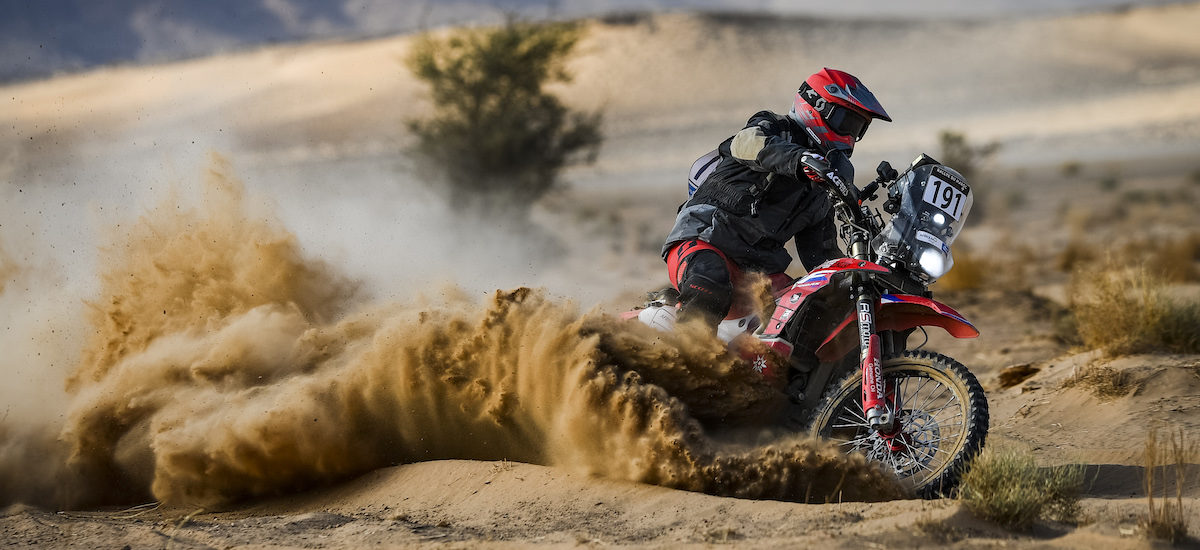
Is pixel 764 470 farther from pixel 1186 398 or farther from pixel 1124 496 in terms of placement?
pixel 1186 398

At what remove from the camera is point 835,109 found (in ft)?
19.3

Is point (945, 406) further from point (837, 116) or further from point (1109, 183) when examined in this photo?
point (1109, 183)

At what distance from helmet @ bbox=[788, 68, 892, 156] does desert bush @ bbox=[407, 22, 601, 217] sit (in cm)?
2031

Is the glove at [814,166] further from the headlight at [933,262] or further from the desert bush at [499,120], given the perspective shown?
the desert bush at [499,120]

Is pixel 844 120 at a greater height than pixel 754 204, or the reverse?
pixel 844 120

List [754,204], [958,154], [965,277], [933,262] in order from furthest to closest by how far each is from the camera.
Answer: [958,154] → [965,277] → [754,204] → [933,262]

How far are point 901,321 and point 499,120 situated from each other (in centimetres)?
2209

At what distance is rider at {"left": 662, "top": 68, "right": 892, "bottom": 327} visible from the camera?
229 inches

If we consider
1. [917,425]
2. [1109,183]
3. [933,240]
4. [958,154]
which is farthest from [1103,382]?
[1109,183]

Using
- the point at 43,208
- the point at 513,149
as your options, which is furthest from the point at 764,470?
the point at 513,149

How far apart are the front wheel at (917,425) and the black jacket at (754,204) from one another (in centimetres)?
96

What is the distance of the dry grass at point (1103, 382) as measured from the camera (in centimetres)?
743

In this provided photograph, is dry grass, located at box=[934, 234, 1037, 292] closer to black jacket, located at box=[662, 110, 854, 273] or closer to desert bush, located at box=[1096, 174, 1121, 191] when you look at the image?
black jacket, located at box=[662, 110, 854, 273]

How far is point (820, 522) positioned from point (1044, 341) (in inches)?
279
